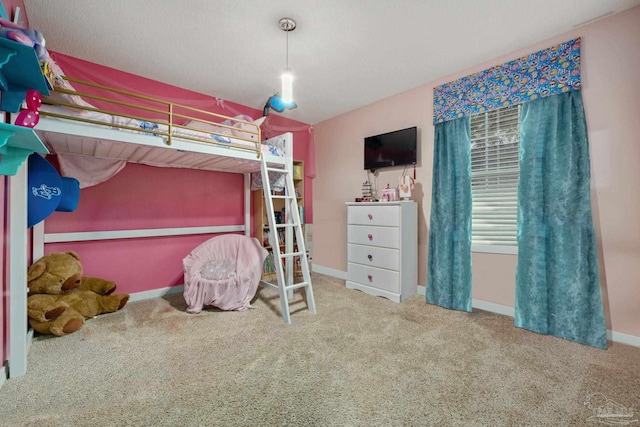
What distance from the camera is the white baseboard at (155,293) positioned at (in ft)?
9.54

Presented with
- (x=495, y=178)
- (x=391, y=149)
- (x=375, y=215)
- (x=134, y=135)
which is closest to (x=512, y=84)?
(x=495, y=178)

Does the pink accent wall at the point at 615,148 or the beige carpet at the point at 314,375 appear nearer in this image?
the beige carpet at the point at 314,375

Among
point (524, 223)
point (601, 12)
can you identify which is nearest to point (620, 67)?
point (601, 12)

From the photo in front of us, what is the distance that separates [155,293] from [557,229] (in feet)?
12.8

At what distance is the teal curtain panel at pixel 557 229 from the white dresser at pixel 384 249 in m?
0.99

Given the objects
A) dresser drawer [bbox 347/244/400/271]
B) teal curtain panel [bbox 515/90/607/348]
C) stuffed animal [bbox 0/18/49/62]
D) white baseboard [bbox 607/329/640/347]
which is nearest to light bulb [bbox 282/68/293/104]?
stuffed animal [bbox 0/18/49/62]

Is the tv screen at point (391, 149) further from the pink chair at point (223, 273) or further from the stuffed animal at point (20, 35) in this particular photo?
the stuffed animal at point (20, 35)

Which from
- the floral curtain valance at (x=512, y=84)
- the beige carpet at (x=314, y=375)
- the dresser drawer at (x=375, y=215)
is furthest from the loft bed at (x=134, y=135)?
the floral curtain valance at (x=512, y=84)

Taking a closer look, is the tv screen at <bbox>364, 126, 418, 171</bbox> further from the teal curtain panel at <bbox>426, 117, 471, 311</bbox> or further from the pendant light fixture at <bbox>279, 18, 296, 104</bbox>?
the pendant light fixture at <bbox>279, 18, 296, 104</bbox>

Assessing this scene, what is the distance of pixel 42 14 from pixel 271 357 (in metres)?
2.97

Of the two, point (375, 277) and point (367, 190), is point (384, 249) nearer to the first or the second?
point (375, 277)

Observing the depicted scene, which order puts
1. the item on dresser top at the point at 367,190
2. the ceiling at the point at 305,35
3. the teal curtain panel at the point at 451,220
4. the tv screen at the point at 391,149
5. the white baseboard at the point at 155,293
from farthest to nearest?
the item on dresser top at the point at 367,190 → the tv screen at the point at 391,149 → the white baseboard at the point at 155,293 → the teal curtain panel at the point at 451,220 → the ceiling at the point at 305,35

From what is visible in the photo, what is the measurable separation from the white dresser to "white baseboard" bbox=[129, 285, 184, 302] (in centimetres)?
206

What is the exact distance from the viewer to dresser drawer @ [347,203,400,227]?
294cm
